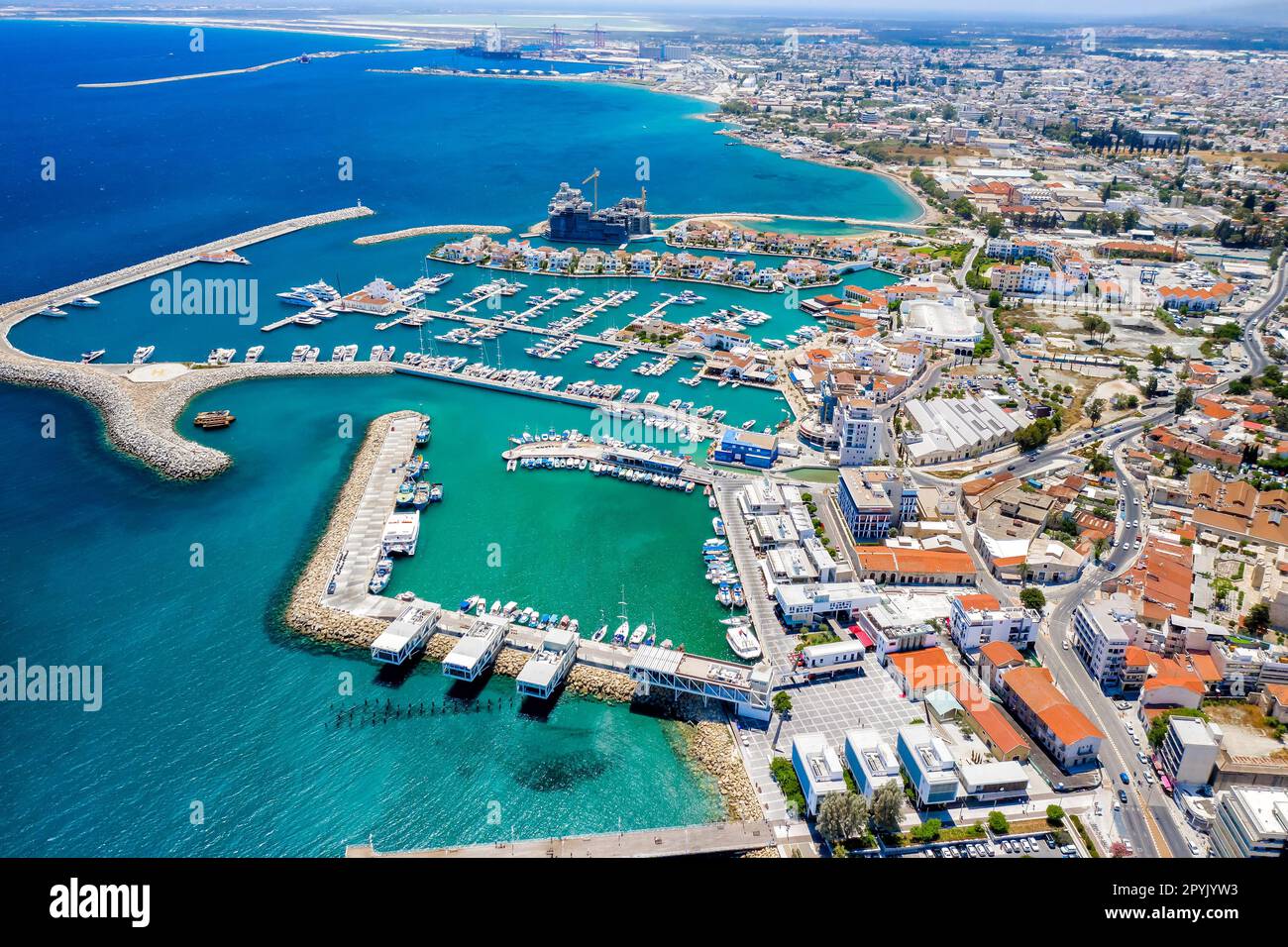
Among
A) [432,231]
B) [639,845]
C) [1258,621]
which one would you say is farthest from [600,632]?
[432,231]

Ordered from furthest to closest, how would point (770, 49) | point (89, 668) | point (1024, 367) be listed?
point (770, 49) < point (1024, 367) < point (89, 668)

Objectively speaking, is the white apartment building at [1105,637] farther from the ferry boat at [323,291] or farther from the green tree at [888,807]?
the ferry boat at [323,291]

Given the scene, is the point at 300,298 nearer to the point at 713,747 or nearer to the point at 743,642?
the point at 743,642

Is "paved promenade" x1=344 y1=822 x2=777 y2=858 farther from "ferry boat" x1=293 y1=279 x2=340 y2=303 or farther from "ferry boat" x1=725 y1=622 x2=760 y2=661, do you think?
"ferry boat" x1=293 y1=279 x2=340 y2=303

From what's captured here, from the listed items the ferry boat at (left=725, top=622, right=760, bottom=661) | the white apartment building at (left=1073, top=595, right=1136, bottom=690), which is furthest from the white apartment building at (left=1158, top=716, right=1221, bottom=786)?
the ferry boat at (left=725, top=622, right=760, bottom=661)
